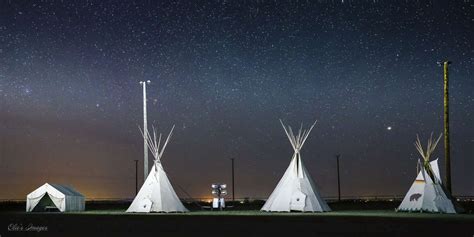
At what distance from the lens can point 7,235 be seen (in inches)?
574

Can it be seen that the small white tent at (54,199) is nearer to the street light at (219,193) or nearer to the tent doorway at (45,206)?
the tent doorway at (45,206)

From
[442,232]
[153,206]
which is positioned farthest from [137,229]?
[153,206]

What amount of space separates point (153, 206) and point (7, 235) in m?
13.7

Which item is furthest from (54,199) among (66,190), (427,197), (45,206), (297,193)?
(427,197)

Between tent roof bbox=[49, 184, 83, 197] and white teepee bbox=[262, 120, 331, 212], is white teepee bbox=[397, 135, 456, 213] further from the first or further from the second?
tent roof bbox=[49, 184, 83, 197]

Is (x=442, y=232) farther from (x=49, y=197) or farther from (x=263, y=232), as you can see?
(x=49, y=197)

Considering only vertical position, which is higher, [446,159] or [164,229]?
[446,159]

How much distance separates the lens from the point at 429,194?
85.5 ft

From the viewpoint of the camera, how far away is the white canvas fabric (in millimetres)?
25578

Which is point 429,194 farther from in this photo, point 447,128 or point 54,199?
point 54,199

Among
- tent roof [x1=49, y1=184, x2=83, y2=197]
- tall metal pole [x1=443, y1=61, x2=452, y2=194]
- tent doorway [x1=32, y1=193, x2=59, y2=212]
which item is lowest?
tent doorway [x1=32, y1=193, x2=59, y2=212]

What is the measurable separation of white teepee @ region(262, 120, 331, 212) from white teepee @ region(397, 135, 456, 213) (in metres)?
3.48

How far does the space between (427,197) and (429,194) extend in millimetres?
158

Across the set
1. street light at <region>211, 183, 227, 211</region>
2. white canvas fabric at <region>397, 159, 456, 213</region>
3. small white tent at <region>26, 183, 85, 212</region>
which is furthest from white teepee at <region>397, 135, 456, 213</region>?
small white tent at <region>26, 183, 85, 212</region>
